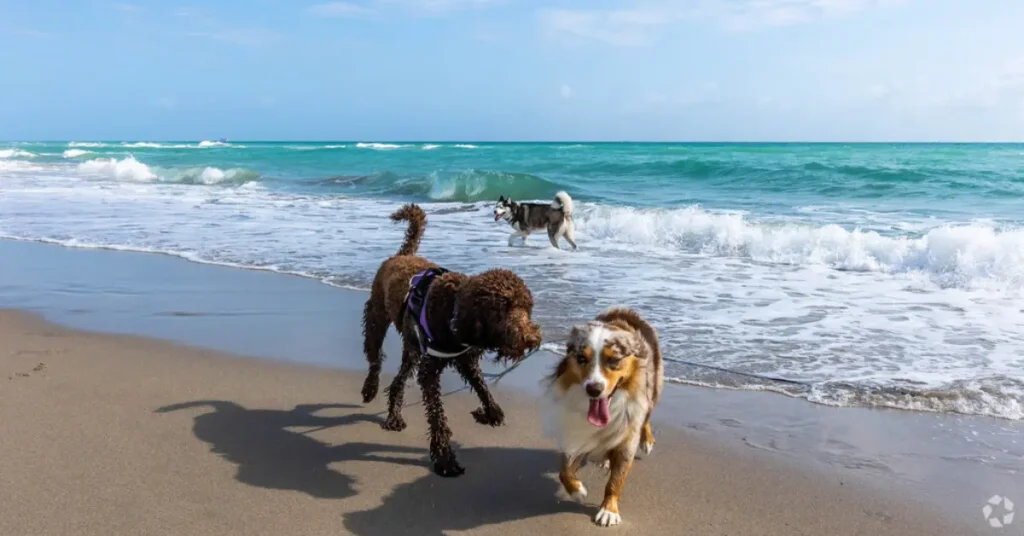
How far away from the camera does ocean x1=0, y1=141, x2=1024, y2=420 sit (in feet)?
19.8

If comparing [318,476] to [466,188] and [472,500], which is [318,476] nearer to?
[472,500]

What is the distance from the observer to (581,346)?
347cm

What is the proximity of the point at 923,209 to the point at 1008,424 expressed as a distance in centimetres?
1514

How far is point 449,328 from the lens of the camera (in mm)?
4020

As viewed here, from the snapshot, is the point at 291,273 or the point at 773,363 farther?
the point at 291,273

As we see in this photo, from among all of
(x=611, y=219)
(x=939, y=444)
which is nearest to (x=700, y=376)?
(x=939, y=444)

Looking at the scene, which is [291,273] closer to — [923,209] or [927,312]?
[927,312]

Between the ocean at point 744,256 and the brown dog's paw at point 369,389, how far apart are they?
1.98m

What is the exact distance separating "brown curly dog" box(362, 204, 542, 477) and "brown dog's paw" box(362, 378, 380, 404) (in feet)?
1.51

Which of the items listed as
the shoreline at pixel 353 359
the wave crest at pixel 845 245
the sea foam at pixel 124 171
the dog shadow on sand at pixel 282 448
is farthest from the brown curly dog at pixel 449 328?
the sea foam at pixel 124 171

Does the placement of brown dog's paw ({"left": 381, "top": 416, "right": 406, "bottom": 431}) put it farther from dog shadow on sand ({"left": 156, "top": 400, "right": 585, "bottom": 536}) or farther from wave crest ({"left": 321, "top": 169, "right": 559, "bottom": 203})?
wave crest ({"left": 321, "top": 169, "right": 559, "bottom": 203})

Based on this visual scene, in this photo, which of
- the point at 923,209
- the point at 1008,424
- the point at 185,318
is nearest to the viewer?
the point at 1008,424

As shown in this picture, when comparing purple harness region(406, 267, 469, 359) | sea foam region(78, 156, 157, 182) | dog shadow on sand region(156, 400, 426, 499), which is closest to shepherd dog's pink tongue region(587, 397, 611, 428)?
purple harness region(406, 267, 469, 359)

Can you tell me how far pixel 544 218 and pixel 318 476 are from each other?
396 inches
